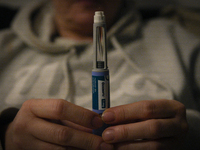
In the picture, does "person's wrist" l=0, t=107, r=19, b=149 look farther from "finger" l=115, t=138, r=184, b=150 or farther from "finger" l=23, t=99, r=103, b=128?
"finger" l=115, t=138, r=184, b=150

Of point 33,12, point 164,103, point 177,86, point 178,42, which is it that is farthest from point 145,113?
point 33,12

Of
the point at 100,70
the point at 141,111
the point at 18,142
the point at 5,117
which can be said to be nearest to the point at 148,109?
the point at 141,111

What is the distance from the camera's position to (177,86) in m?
0.56

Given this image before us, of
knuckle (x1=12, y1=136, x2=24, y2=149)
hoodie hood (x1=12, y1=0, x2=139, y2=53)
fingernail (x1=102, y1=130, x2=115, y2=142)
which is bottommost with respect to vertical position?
knuckle (x1=12, y1=136, x2=24, y2=149)

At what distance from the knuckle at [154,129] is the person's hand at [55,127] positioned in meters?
0.09

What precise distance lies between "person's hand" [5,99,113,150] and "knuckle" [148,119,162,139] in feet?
0.28

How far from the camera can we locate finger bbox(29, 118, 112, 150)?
1.12 feet

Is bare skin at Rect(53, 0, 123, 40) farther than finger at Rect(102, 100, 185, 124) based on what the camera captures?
Yes

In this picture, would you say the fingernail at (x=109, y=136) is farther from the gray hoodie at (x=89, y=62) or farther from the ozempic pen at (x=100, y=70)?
the gray hoodie at (x=89, y=62)

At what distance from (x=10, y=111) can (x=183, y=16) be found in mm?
647

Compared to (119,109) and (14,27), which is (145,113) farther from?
(14,27)

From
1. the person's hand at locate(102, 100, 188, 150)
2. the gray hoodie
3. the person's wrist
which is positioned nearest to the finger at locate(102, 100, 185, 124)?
the person's hand at locate(102, 100, 188, 150)

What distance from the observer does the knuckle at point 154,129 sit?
351 mm

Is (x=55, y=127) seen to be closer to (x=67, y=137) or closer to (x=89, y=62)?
(x=67, y=137)
